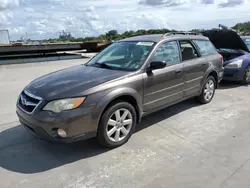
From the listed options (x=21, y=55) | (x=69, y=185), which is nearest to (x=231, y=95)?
(x=69, y=185)

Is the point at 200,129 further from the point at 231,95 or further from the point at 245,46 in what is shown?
the point at 245,46

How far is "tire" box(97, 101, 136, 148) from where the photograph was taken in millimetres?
3424

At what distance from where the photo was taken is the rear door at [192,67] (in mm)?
4824

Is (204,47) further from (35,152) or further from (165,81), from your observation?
(35,152)

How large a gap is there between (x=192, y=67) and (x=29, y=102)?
3.15m

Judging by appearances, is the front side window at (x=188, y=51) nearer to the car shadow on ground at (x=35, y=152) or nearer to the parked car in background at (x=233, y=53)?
the car shadow on ground at (x=35, y=152)

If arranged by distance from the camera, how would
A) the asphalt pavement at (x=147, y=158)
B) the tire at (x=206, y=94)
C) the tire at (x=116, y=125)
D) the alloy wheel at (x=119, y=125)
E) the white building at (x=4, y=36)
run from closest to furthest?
1. the asphalt pavement at (x=147, y=158)
2. the tire at (x=116, y=125)
3. the alloy wheel at (x=119, y=125)
4. the tire at (x=206, y=94)
5. the white building at (x=4, y=36)

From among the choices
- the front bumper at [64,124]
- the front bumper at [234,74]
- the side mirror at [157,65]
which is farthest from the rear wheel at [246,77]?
the front bumper at [64,124]

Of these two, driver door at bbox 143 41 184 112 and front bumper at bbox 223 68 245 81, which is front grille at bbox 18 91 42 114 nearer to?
driver door at bbox 143 41 184 112

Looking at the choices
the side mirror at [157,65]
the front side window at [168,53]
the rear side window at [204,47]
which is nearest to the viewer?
the side mirror at [157,65]

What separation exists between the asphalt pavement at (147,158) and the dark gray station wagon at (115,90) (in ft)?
1.13

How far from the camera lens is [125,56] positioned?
4.37 metres

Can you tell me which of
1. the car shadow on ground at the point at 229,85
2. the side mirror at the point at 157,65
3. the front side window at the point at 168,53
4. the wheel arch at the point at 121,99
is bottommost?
the car shadow on ground at the point at 229,85

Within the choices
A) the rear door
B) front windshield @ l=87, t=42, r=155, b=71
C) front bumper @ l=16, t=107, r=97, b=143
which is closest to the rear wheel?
the rear door
